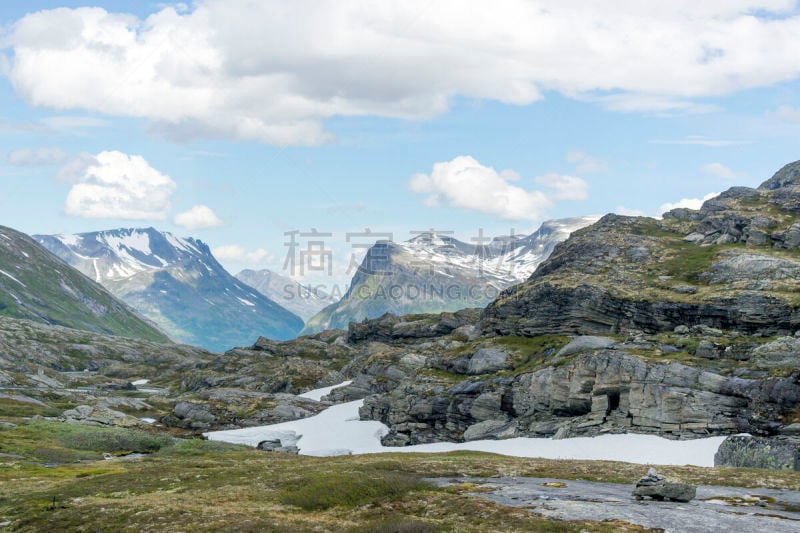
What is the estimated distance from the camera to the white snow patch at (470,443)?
6912cm

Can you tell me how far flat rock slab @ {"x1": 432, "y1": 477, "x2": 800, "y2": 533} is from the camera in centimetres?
3053

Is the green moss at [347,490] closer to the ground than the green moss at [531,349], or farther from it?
closer to the ground

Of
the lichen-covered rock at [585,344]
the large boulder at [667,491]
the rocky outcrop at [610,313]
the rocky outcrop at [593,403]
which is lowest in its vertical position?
the rocky outcrop at [593,403]

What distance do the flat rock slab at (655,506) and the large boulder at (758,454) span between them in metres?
19.2

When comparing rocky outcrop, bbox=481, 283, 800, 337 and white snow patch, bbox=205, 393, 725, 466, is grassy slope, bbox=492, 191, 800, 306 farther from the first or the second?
white snow patch, bbox=205, 393, 725, 466

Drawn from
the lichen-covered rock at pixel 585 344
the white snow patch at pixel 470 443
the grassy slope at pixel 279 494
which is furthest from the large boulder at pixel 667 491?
the lichen-covered rock at pixel 585 344

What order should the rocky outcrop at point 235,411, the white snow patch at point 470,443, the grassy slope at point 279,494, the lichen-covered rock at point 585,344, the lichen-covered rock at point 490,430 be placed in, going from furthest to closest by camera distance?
the rocky outcrop at point 235,411 → the lichen-covered rock at point 585,344 → the lichen-covered rock at point 490,430 → the white snow patch at point 470,443 → the grassy slope at point 279,494

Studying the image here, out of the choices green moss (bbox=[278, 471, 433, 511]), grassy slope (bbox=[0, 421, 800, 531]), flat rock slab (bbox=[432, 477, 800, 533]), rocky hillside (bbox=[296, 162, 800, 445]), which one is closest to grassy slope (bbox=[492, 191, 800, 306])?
rocky hillside (bbox=[296, 162, 800, 445])

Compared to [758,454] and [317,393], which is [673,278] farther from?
[317,393]

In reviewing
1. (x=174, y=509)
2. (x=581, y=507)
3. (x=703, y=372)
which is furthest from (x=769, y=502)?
(x=703, y=372)

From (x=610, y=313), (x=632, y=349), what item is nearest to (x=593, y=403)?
(x=632, y=349)

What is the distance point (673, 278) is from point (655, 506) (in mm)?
86736

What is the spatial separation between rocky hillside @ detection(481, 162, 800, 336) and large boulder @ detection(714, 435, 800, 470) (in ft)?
110

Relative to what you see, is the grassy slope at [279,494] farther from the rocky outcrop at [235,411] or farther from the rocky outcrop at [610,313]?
the rocky outcrop at [235,411]
